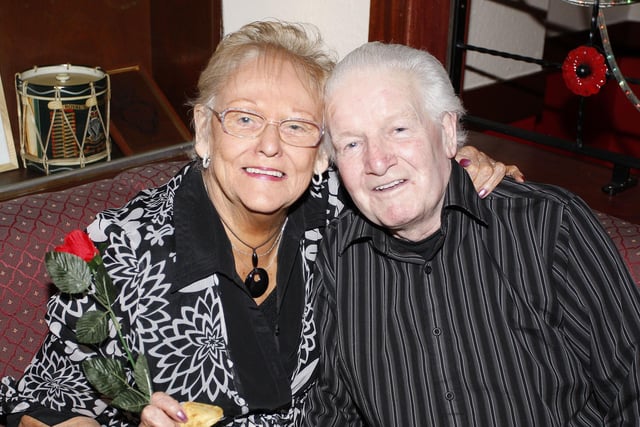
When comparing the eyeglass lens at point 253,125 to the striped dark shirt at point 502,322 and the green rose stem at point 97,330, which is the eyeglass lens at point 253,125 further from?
the green rose stem at point 97,330

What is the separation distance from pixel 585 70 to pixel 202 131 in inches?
44.7

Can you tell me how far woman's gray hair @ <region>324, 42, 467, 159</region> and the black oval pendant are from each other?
0.44m

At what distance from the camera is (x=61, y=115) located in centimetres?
269

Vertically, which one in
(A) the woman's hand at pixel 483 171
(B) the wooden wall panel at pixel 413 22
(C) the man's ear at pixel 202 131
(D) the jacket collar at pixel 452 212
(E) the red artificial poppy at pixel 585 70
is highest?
(B) the wooden wall panel at pixel 413 22

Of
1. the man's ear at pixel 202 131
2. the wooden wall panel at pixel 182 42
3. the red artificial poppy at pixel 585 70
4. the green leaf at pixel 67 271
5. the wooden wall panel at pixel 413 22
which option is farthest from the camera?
the wooden wall panel at pixel 182 42

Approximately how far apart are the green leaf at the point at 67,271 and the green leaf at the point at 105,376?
0.44 ft

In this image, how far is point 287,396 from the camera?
167cm

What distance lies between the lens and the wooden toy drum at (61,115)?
8.77ft

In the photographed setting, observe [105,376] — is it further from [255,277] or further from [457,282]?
[457,282]

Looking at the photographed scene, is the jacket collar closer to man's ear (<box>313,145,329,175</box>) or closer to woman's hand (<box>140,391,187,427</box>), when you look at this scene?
man's ear (<box>313,145,329,175</box>)

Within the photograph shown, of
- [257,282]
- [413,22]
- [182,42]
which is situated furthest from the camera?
[182,42]

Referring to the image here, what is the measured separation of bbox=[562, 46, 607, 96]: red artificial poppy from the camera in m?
2.13

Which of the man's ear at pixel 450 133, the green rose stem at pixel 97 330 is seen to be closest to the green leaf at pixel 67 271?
the green rose stem at pixel 97 330

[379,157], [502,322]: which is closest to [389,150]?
[379,157]
